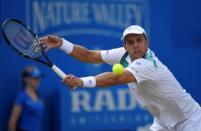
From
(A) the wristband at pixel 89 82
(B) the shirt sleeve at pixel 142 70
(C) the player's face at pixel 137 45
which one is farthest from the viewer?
(C) the player's face at pixel 137 45

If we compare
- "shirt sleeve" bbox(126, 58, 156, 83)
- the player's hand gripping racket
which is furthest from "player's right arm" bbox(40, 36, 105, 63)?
"shirt sleeve" bbox(126, 58, 156, 83)

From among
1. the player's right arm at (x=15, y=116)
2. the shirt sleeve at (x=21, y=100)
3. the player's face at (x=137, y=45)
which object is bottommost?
the player's right arm at (x=15, y=116)

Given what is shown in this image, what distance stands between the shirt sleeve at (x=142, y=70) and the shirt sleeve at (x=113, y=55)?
0.58 meters

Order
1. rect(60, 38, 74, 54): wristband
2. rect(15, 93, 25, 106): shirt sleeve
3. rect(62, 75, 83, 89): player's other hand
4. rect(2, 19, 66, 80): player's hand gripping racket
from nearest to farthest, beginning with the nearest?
rect(62, 75, 83, 89): player's other hand
rect(2, 19, 66, 80): player's hand gripping racket
rect(60, 38, 74, 54): wristband
rect(15, 93, 25, 106): shirt sleeve

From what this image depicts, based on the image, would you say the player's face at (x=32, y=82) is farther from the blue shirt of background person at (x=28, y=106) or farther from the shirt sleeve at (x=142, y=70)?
the shirt sleeve at (x=142, y=70)

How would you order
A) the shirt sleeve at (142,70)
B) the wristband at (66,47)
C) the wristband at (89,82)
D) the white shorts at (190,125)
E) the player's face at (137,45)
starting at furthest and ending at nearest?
the wristband at (66,47), the white shorts at (190,125), the player's face at (137,45), the shirt sleeve at (142,70), the wristband at (89,82)

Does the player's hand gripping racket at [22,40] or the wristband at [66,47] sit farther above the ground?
the player's hand gripping racket at [22,40]

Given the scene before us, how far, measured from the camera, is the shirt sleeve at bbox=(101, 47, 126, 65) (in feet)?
23.3

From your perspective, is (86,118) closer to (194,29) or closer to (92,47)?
(92,47)

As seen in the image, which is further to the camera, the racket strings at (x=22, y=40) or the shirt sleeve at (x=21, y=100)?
the shirt sleeve at (x=21, y=100)

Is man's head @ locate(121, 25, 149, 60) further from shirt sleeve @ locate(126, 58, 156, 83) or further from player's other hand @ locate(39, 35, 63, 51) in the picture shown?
player's other hand @ locate(39, 35, 63, 51)

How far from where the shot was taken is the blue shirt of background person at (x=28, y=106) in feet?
32.9

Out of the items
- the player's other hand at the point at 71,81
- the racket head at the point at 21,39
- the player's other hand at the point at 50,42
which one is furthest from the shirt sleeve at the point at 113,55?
the player's other hand at the point at 71,81

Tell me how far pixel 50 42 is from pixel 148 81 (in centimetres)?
98
